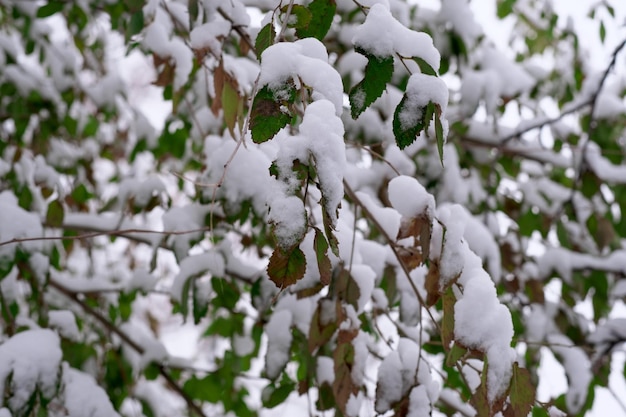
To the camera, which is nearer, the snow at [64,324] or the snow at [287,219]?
Result: the snow at [287,219]

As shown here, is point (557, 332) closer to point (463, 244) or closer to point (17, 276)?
point (463, 244)

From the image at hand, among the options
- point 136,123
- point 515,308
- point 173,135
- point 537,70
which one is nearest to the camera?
point 515,308

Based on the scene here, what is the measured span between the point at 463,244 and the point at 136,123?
165 centimetres

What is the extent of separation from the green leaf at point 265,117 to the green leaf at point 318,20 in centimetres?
20

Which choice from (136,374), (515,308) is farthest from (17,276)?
(515,308)

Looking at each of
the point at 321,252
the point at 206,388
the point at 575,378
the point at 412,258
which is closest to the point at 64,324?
the point at 206,388

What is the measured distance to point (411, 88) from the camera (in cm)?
74

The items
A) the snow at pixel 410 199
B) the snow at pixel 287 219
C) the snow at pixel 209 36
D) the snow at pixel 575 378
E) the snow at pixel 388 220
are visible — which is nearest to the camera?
the snow at pixel 287 219

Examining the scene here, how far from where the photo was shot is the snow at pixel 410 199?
2.90ft

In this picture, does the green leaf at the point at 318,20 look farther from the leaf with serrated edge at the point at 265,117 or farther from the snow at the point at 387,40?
the leaf with serrated edge at the point at 265,117

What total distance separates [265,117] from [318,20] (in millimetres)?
237

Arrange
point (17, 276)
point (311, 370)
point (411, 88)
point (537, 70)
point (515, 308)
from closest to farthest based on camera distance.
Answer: point (411, 88) < point (311, 370) < point (17, 276) < point (515, 308) < point (537, 70)

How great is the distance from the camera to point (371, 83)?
719 millimetres

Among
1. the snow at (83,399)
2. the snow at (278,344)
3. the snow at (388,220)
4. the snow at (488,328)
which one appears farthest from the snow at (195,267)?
the snow at (488,328)
